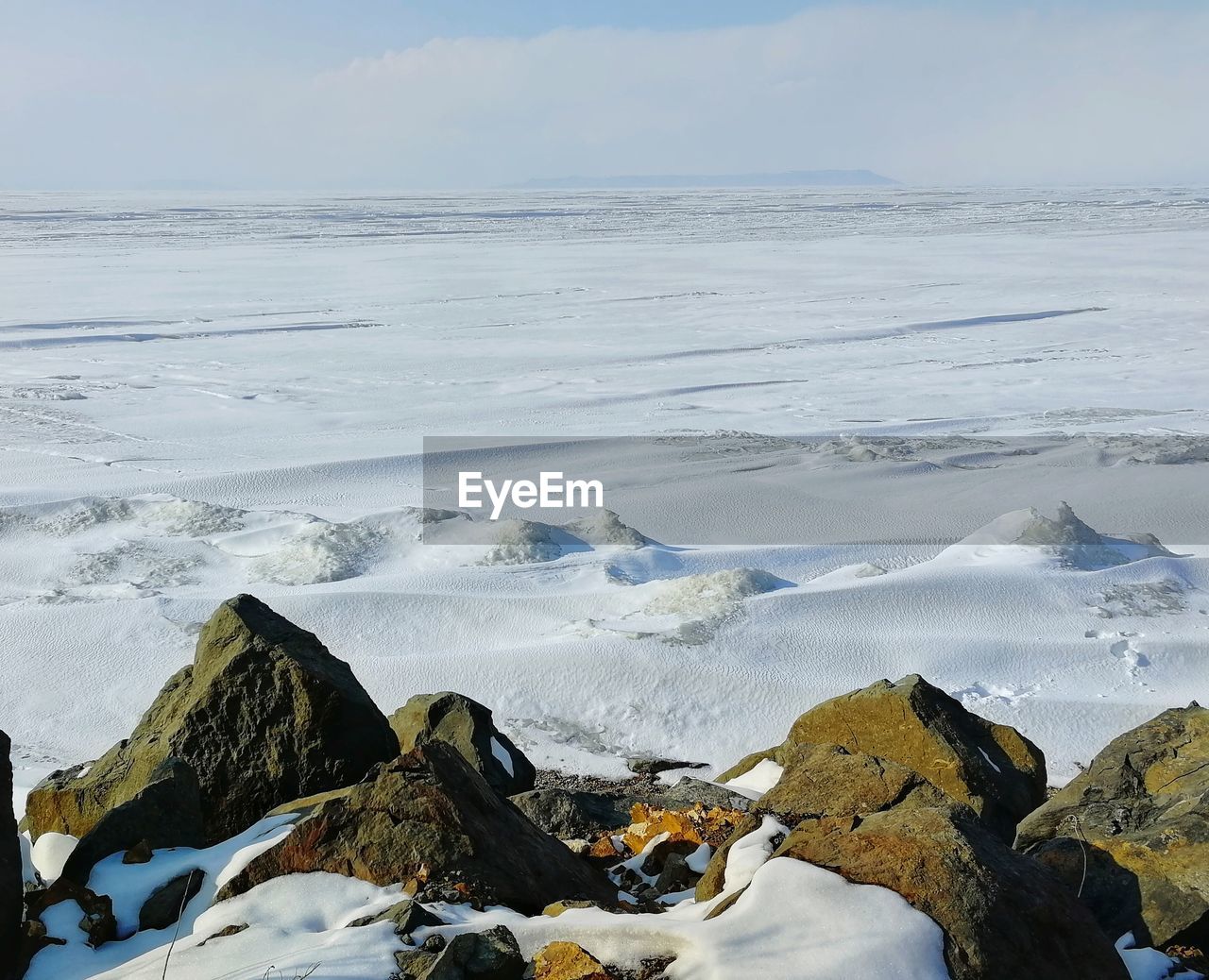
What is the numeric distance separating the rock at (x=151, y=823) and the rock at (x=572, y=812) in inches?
39.4

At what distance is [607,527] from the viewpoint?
24.5 feet

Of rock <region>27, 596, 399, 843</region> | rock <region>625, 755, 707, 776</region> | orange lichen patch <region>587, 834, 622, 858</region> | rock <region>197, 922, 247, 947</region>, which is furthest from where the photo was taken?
rock <region>625, 755, 707, 776</region>

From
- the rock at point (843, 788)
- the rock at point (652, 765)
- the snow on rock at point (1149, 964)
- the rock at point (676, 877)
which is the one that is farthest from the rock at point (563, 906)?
the rock at point (652, 765)

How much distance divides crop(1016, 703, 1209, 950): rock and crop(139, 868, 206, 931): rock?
83.2 inches

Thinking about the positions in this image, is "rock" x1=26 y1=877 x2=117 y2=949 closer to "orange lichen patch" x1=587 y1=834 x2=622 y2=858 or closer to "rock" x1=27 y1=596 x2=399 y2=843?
"rock" x1=27 y1=596 x2=399 y2=843

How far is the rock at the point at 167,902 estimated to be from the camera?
267cm

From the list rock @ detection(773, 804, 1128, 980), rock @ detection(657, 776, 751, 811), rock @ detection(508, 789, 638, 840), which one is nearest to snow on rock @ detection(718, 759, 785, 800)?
rock @ detection(657, 776, 751, 811)

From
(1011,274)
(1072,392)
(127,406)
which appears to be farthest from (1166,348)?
(127,406)

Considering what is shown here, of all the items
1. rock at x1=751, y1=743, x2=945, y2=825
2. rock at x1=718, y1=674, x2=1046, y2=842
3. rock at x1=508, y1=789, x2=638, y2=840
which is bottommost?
rock at x1=508, y1=789, x2=638, y2=840

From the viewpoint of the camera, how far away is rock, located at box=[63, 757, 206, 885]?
295 centimetres

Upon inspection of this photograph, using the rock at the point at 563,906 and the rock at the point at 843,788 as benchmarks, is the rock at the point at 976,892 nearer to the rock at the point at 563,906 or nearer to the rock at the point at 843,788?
the rock at the point at 563,906

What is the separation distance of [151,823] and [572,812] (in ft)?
4.18

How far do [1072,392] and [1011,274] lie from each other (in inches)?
457

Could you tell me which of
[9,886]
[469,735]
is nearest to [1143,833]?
[469,735]
